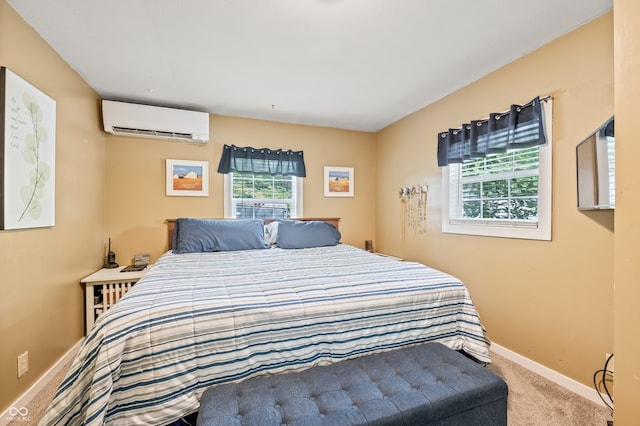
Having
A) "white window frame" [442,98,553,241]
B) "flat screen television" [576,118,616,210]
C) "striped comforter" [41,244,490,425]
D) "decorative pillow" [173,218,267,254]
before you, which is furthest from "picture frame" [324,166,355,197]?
"flat screen television" [576,118,616,210]

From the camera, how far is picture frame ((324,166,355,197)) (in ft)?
13.1

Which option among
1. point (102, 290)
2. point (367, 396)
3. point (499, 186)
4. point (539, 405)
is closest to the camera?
point (367, 396)

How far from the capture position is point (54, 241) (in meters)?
2.07

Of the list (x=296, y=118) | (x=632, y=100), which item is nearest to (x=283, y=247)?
(x=296, y=118)

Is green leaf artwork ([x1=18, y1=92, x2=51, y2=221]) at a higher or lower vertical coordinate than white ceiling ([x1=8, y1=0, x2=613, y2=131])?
lower

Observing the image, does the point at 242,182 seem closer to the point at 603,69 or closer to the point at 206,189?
the point at 206,189

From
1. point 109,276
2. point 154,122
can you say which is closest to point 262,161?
point 154,122

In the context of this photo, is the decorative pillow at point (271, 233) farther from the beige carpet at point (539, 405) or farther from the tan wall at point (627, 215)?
the tan wall at point (627, 215)

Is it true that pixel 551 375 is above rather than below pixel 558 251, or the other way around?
below

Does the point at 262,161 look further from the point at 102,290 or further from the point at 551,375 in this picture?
the point at 551,375

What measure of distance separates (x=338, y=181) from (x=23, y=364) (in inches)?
136

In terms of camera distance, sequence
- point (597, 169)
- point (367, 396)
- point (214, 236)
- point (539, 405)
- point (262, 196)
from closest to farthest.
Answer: point (367, 396) < point (597, 169) < point (539, 405) < point (214, 236) < point (262, 196)

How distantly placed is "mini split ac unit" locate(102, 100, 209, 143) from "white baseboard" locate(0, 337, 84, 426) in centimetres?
213

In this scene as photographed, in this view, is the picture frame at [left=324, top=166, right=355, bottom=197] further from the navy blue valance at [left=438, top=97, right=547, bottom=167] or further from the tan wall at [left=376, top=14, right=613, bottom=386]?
the tan wall at [left=376, top=14, right=613, bottom=386]
